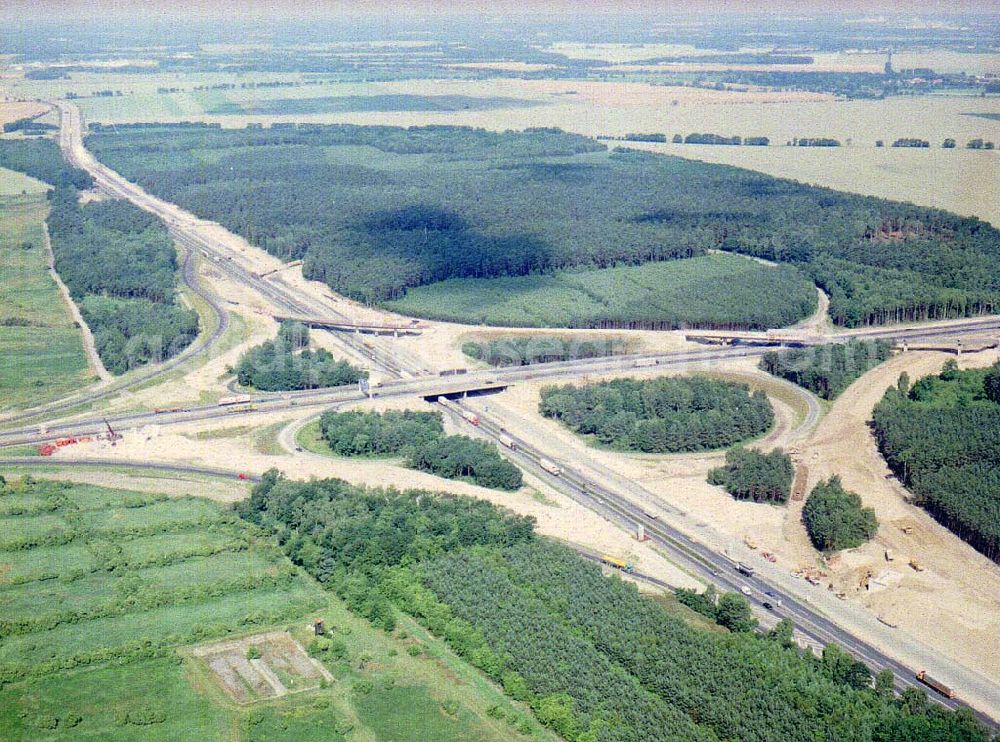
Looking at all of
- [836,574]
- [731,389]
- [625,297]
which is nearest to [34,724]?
[836,574]

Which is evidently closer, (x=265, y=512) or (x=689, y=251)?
(x=265, y=512)

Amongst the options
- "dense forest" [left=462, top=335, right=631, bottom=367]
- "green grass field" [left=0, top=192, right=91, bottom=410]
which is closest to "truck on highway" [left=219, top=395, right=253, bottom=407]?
"green grass field" [left=0, top=192, right=91, bottom=410]

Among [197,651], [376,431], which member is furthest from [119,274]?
[197,651]

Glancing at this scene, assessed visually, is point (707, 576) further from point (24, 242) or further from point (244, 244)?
point (24, 242)

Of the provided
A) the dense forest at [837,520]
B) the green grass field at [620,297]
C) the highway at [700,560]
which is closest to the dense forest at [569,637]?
the highway at [700,560]

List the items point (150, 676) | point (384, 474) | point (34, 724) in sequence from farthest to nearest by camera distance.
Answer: point (384, 474) < point (150, 676) < point (34, 724)

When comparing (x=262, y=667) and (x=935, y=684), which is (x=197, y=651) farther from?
(x=935, y=684)

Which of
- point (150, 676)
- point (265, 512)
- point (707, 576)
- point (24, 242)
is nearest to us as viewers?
point (150, 676)

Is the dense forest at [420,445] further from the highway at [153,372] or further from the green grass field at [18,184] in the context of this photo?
the green grass field at [18,184]
